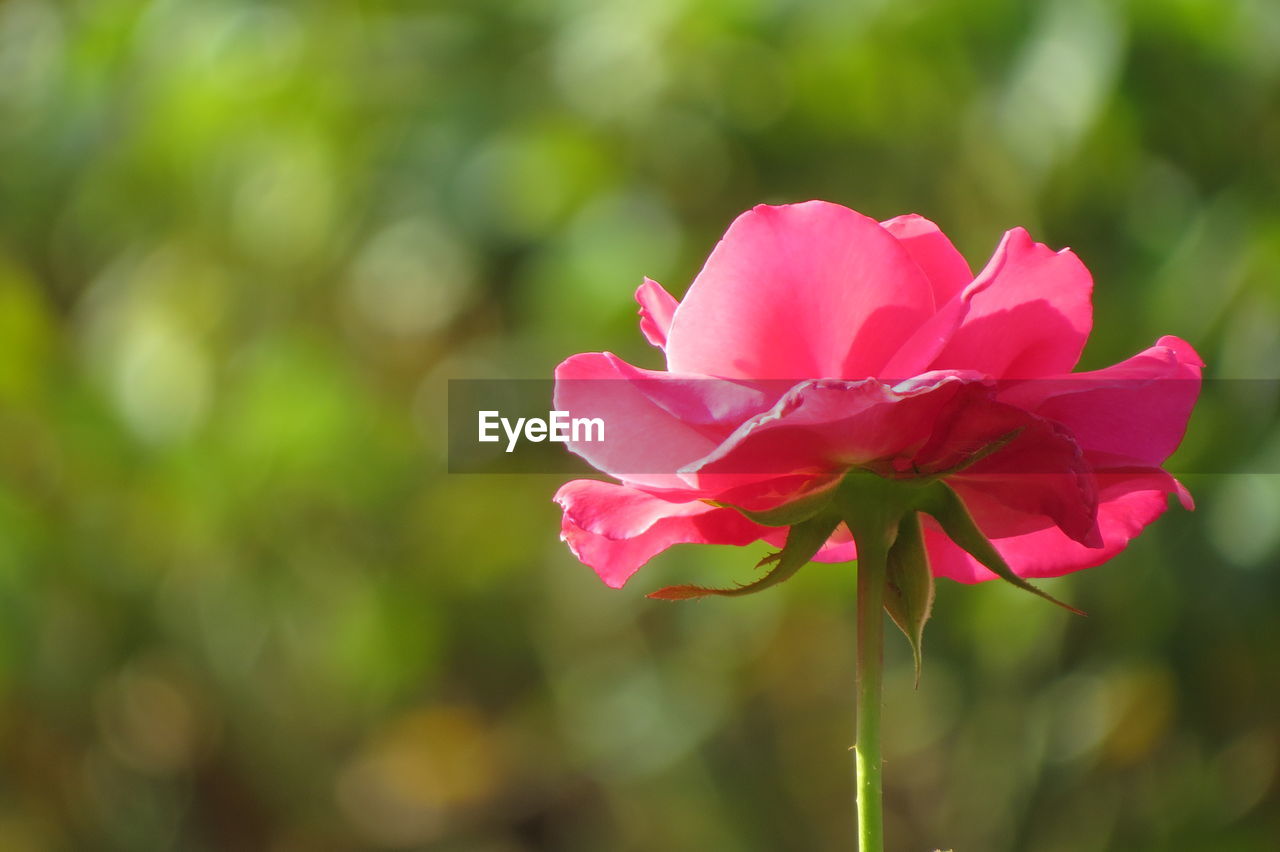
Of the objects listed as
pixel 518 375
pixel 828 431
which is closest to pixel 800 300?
pixel 828 431

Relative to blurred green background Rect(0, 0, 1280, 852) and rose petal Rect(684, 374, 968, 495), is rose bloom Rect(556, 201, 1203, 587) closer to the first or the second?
rose petal Rect(684, 374, 968, 495)

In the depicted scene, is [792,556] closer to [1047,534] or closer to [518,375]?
[1047,534]

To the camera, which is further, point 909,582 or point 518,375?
point 518,375

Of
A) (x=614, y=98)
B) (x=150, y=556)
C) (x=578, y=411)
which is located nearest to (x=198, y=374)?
(x=150, y=556)

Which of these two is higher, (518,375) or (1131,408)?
(518,375)

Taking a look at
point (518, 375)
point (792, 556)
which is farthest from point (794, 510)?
point (518, 375)
